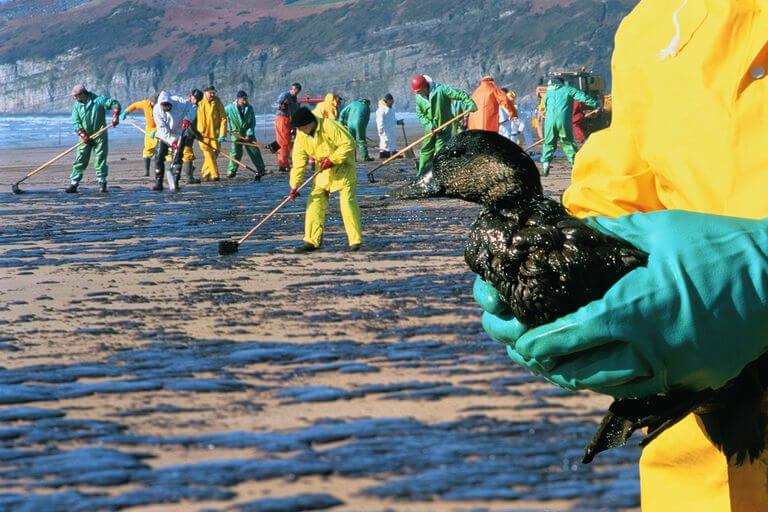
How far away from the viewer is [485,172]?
1501 mm

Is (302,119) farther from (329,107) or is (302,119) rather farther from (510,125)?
(510,125)

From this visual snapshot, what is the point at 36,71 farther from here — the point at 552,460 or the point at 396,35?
the point at 552,460

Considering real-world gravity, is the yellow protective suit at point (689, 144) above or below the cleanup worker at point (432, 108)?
above

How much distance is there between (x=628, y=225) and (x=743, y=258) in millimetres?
140

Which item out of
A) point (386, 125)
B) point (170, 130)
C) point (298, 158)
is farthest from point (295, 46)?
point (298, 158)

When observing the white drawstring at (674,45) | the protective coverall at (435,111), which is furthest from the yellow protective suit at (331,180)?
the white drawstring at (674,45)

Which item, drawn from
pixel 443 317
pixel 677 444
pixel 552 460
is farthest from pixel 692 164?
pixel 443 317

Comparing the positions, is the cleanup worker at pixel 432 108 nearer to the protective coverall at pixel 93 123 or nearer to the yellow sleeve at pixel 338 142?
the protective coverall at pixel 93 123

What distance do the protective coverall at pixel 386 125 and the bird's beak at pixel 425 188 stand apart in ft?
91.1

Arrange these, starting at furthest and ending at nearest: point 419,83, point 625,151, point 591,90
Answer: point 591,90 → point 419,83 → point 625,151

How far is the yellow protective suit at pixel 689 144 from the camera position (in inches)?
64.9

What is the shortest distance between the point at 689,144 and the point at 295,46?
521 feet

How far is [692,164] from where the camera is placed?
1.71 meters

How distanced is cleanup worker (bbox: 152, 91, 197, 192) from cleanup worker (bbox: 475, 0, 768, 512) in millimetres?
19667
